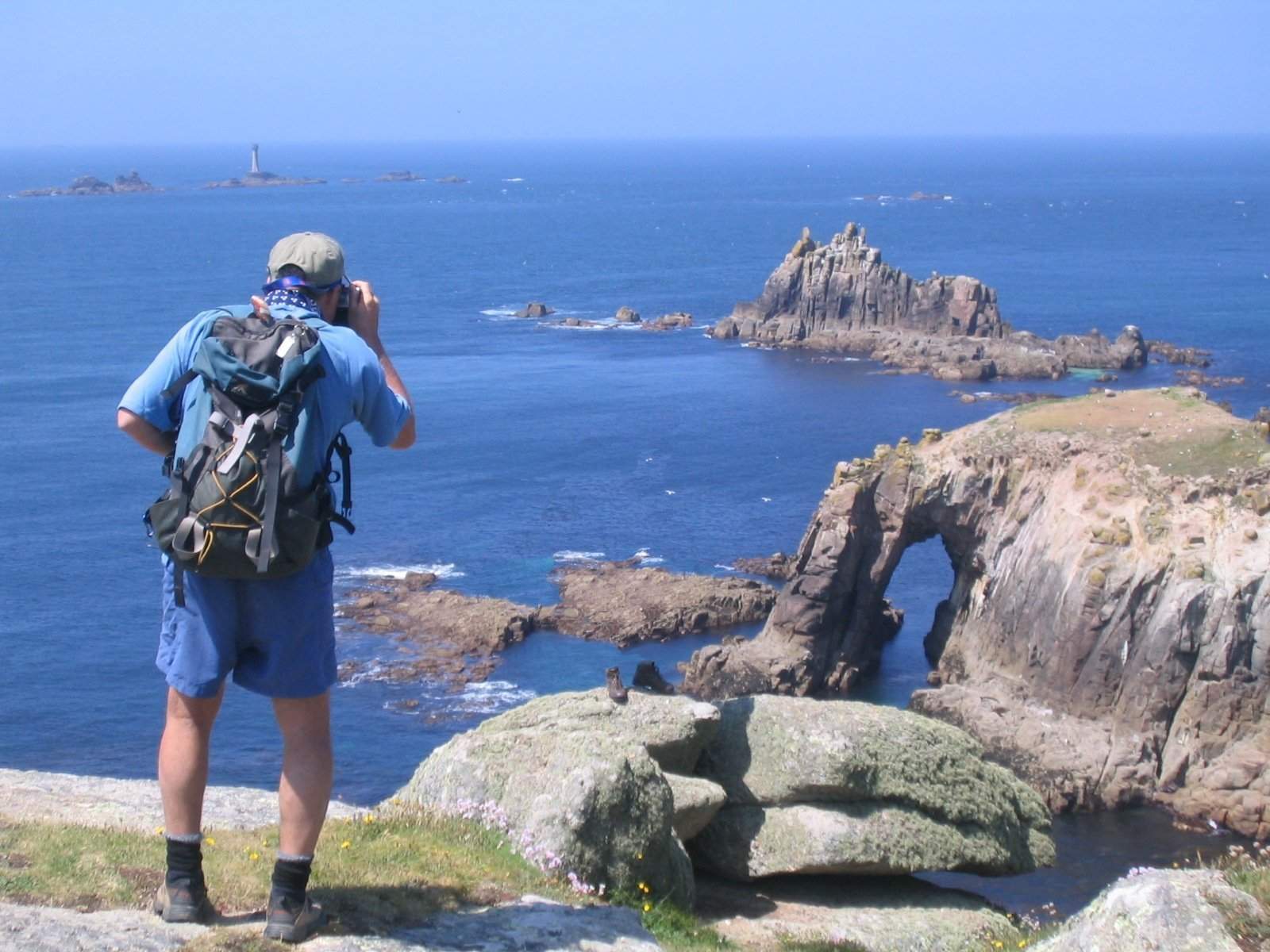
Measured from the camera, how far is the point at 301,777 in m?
7.98

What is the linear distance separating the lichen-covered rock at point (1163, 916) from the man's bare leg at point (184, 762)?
460 centimetres

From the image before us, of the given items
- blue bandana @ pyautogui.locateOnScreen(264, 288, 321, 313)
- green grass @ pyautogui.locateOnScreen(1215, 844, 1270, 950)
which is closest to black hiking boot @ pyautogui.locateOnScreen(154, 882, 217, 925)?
blue bandana @ pyautogui.locateOnScreen(264, 288, 321, 313)

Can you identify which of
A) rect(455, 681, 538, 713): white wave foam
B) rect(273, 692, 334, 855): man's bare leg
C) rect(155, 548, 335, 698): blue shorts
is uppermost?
rect(155, 548, 335, 698): blue shorts

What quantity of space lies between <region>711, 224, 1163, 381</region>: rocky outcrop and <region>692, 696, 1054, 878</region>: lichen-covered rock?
93.6 m

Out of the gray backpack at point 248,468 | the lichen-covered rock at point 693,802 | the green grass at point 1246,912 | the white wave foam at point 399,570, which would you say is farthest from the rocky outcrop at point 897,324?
the gray backpack at point 248,468

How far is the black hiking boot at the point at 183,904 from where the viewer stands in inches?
313

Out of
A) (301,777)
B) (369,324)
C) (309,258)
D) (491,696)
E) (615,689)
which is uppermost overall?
(309,258)

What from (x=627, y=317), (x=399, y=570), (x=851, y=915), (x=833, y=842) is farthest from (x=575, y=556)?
(x=627, y=317)

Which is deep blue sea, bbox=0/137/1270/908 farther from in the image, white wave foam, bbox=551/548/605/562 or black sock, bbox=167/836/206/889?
black sock, bbox=167/836/206/889

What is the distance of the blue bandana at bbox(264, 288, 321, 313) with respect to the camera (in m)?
Result: 8.02

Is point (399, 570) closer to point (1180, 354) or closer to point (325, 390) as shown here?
point (325, 390)

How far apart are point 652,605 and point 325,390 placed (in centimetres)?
4966

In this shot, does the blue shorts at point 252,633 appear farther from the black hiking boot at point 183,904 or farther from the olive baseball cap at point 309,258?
the olive baseball cap at point 309,258

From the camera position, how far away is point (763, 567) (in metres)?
62.4
